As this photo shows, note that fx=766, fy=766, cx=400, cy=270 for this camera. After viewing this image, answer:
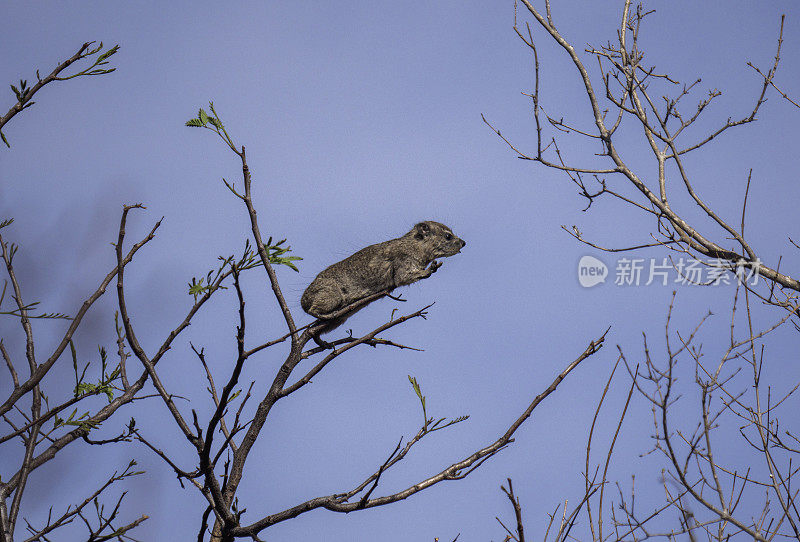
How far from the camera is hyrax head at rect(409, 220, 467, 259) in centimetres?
808

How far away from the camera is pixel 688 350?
4953mm

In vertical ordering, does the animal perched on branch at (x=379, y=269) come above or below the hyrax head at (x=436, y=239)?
below

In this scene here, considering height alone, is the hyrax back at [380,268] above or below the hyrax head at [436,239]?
below

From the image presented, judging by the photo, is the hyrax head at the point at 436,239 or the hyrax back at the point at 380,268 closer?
the hyrax back at the point at 380,268

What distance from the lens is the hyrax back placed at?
679cm

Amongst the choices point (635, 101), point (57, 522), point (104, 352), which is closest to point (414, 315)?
point (104, 352)

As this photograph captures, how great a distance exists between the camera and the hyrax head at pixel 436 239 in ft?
26.5

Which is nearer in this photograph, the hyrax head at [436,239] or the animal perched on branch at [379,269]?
the animal perched on branch at [379,269]

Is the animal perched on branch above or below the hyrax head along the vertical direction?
below

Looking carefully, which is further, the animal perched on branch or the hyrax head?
the hyrax head

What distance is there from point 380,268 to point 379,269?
24mm

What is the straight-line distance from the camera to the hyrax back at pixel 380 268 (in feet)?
22.3

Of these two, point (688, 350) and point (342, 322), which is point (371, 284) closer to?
point (342, 322)

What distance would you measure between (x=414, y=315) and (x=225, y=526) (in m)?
1.35
